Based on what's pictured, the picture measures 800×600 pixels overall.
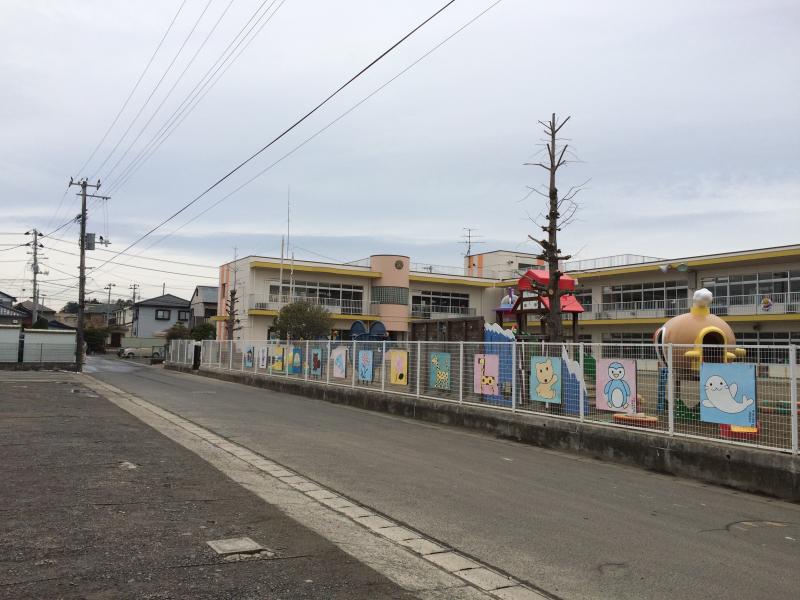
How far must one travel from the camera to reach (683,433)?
9.84m

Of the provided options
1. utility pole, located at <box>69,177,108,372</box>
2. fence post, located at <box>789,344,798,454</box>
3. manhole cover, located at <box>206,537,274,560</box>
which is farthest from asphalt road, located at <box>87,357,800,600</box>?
utility pole, located at <box>69,177,108,372</box>

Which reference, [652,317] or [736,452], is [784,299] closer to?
[652,317]

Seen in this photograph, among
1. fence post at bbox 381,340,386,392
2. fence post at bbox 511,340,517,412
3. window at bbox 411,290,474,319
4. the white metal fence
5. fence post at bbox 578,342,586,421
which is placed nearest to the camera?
the white metal fence

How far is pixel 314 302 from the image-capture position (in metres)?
56.5

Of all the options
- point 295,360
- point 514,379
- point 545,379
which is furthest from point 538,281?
point 295,360

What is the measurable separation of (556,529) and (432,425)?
9034mm

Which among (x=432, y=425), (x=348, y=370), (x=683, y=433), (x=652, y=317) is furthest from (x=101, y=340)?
(x=683, y=433)

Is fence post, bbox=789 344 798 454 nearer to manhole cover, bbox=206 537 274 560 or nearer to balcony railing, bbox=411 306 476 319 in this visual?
manhole cover, bbox=206 537 274 560

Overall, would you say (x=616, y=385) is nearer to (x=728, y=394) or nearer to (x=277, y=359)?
(x=728, y=394)

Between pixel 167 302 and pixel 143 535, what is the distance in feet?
327

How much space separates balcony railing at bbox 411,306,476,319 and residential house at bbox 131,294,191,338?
45.2 metres

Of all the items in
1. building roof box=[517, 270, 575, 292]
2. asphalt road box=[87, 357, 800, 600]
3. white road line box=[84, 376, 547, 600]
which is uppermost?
building roof box=[517, 270, 575, 292]

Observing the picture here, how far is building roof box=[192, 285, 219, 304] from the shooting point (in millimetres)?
82294

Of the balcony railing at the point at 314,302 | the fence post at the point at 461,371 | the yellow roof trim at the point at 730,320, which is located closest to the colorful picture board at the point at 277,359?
the fence post at the point at 461,371
